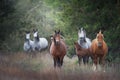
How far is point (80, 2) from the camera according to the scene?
18.1 meters

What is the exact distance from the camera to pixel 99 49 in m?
16.1

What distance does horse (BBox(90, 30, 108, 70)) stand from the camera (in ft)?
51.6

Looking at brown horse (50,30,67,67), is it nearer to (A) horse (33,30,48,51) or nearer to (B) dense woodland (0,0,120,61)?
(B) dense woodland (0,0,120,61)

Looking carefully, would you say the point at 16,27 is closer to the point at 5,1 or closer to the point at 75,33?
the point at 5,1

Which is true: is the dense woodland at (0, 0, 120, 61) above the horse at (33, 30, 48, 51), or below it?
above

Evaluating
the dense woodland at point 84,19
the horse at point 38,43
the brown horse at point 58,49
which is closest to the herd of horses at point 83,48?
the brown horse at point 58,49

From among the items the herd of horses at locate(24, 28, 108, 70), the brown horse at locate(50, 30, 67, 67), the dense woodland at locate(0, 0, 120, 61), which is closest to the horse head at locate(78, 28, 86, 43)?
the herd of horses at locate(24, 28, 108, 70)

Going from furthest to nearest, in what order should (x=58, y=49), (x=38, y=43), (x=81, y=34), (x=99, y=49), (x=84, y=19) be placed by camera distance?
(x=38, y=43)
(x=84, y=19)
(x=81, y=34)
(x=58, y=49)
(x=99, y=49)

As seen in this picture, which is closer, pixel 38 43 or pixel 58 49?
pixel 58 49

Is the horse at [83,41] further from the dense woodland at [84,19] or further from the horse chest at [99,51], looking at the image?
the horse chest at [99,51]

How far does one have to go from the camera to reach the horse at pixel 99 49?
15719 millimetres

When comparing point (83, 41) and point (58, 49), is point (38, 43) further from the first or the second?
point (58, 49)

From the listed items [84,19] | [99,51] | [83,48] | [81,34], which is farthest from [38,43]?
[99,51]

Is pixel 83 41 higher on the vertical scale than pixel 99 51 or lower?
higher
